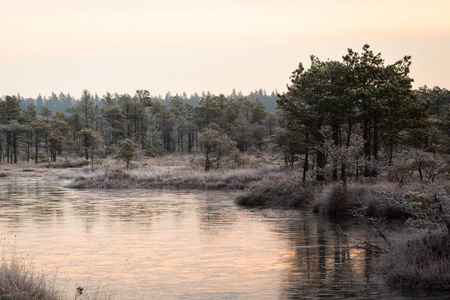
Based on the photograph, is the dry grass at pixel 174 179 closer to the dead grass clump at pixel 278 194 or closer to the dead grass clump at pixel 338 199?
the dead grass clump at pixel 278 194

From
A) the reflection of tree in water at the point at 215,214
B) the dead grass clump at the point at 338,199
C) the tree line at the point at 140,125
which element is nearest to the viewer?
the reflection of tree in water at the point at 215,214

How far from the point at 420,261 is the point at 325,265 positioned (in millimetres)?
3842

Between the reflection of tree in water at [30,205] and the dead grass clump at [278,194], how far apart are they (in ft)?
A: 40.2

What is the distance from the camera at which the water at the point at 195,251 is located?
14.4 m

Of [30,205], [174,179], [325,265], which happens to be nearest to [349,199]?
[325,265]

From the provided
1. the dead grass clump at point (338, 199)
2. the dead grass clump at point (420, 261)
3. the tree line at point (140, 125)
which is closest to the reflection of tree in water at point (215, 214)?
the dead grass clump at point (338, 199)

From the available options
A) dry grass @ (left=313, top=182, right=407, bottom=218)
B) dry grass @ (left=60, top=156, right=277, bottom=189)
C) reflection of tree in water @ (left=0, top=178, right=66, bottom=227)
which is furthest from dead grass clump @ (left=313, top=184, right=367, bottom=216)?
dry grass @ (left=60, top=156, right=277, bottom=189)

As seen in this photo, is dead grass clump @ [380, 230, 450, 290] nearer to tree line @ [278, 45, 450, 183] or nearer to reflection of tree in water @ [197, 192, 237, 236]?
reflection of tree in water @ [197, 192, 237, 236]

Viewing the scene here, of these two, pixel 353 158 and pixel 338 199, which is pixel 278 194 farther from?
pixel 353 158

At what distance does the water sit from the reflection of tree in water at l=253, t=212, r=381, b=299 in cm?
3

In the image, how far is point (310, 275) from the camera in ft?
51.9

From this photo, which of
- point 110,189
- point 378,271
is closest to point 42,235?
point 378,271

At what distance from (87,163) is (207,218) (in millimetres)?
63317

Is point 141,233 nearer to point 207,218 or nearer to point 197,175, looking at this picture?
point 207,218
